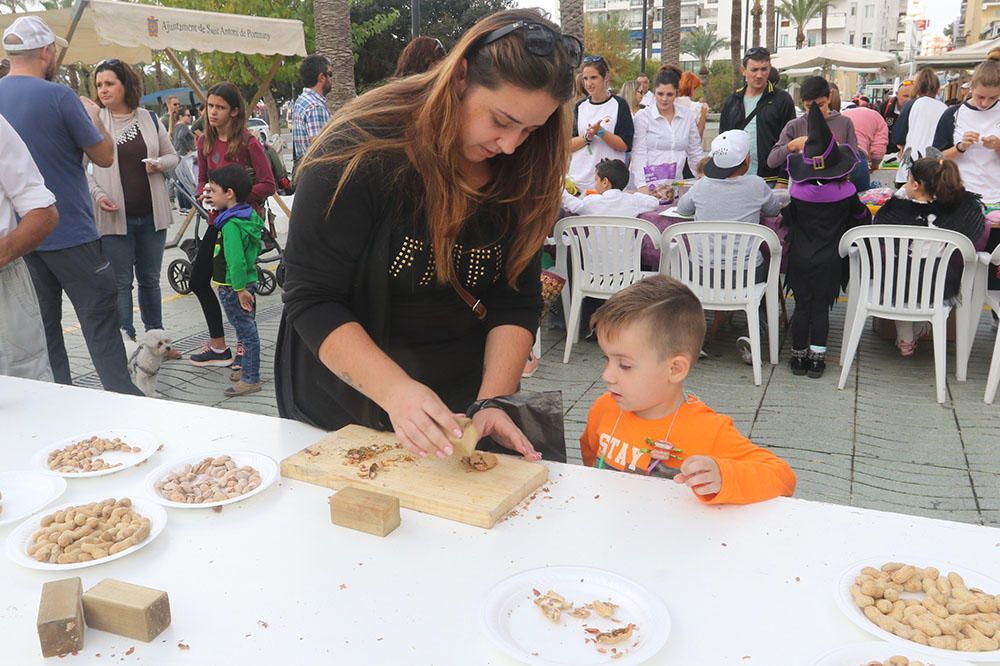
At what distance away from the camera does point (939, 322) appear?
4.55 metres

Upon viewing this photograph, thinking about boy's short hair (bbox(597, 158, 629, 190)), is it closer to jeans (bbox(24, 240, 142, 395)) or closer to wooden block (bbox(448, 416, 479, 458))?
jeans (bbox(24, 240, 142, 395))

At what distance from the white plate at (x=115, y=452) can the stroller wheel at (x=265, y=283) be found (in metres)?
5.52

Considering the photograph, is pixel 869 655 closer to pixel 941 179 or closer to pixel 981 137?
pixel 941 179

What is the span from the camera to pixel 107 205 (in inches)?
202

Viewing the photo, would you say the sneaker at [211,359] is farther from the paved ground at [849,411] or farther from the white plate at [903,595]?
the white plate at [903,595]

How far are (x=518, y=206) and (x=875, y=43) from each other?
311ft

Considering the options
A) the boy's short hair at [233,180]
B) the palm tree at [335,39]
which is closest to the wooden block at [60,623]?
the boy's short hair at [233,180]

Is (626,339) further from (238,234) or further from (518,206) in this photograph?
(238,234)

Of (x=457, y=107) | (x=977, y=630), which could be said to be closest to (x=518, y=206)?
(x=457, y=107)

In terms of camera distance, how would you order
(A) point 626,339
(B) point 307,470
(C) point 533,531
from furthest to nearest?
(A) point 626,339, (B) point 307,470, (C) point 533,531

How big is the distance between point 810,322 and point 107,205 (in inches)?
183

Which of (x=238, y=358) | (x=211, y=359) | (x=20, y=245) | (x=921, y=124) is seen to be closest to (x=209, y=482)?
(x=20, y=245)

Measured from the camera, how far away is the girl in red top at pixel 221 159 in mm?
5281

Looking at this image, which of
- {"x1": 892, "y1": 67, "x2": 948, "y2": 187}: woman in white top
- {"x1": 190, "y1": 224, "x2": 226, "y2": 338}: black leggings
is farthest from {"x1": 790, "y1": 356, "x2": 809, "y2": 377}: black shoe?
{"x1": 190, "y1": 224, "x2": 226, "y2": 338}: black leggings
